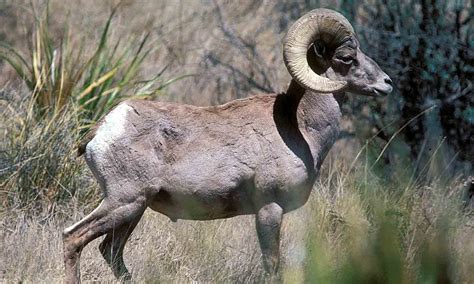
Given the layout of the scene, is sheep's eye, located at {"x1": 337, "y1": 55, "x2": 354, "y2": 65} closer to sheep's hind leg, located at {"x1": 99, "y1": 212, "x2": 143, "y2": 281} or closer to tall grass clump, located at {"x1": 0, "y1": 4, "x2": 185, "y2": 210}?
sheep's hind leg, located at {"x1": 99, "y1": 212, "x2": 143, "y2": 281}

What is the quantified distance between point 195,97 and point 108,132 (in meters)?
6.13

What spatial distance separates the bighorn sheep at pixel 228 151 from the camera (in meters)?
7.27

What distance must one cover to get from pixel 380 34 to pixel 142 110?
5278 mm

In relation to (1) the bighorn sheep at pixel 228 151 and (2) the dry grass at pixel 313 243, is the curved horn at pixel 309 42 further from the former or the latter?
(2) the dry grass at pixel 313 243

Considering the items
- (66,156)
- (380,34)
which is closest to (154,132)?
(66,156)

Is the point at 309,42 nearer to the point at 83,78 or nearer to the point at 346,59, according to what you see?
the point at 346,59

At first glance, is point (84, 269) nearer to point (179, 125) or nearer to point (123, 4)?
point (179, 125)

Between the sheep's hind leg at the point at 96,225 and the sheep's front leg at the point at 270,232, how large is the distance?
2.78 feet

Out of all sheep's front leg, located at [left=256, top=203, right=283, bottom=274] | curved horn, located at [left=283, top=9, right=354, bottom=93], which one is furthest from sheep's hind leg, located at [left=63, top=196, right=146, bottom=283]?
curved horn, located at [left=283, top=9, right=354, bottom=93]

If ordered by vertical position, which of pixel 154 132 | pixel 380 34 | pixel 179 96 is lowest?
pixel 179 96

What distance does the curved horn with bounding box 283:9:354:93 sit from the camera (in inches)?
302

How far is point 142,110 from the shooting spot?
745 centimetres

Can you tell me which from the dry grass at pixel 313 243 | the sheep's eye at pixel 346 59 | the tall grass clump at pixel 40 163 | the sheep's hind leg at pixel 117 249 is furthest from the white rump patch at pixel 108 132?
the tall grass clump at pixel 40 163

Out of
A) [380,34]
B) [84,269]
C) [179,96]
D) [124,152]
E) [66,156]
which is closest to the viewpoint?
[124,152]
